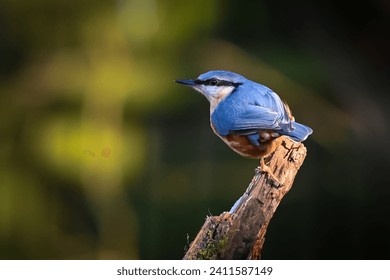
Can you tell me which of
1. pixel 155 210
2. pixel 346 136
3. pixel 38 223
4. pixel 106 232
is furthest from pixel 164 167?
pixel 346 136

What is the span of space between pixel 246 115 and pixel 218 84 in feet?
0.38

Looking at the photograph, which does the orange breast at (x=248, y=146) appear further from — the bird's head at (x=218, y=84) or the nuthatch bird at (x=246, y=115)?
the bird's head at (x=218, y=84)

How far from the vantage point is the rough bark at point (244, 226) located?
57.4 inches

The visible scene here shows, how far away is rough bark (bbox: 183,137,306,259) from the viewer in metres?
1.46

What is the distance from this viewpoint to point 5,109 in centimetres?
189

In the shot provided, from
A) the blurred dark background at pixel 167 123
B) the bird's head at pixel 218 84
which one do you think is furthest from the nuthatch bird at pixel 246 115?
the blurred dark background at pixel 167 123

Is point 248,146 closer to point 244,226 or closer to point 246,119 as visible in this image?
point 246,119

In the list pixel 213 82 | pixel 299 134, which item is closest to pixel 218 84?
pixel 213 82

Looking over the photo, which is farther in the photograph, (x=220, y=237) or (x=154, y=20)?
(x=154, y=20)

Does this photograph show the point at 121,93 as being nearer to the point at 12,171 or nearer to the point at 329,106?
the point at 12,171

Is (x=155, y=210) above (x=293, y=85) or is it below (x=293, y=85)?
below

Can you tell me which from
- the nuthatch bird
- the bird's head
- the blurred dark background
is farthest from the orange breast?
the blurred dark background

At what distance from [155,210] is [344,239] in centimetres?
54

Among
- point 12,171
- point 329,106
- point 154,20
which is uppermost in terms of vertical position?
point 154,20
